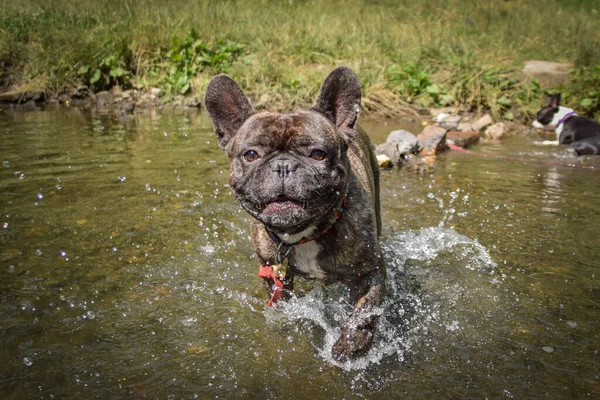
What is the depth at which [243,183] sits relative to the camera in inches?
118

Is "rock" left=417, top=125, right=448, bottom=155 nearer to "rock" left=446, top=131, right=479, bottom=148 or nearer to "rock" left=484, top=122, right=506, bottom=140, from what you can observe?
"rock" left=446, top=131, right=479, bottom=148

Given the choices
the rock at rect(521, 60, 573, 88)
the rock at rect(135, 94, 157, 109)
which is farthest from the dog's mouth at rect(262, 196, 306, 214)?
the rock at rect(521, 60, 573, 88)

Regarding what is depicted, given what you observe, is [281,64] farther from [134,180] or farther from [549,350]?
[549,350]

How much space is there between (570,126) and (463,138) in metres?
2.13

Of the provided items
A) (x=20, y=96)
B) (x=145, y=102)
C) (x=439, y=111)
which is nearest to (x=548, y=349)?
(x=439, y=111)

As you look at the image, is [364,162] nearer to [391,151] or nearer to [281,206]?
[281,206]

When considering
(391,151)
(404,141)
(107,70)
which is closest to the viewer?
(391,151)

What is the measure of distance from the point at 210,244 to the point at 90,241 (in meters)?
1.07

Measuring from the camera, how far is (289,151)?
2.99 metres

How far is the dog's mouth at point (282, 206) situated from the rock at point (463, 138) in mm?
7022

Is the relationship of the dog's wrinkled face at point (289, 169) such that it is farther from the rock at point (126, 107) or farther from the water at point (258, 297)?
the rock at point (126, 107)

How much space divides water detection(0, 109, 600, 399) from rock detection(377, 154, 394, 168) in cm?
73

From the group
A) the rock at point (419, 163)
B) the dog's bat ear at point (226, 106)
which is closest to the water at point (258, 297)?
the rock at point (419, 163)

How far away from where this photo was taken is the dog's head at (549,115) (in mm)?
10414
